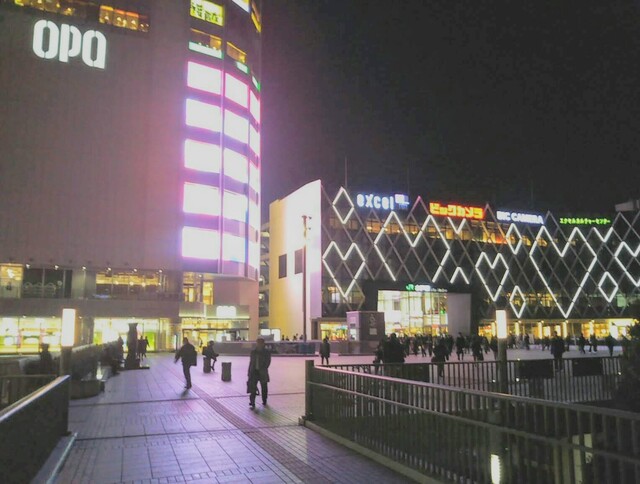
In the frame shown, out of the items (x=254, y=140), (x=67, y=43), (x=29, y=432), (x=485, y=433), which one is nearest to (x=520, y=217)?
(x=254, y=140)

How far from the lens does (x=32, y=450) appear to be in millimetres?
6621

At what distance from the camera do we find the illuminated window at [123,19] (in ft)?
170

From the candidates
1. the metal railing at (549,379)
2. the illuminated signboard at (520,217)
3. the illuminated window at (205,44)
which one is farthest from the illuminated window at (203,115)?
the metal railing at (549,379)

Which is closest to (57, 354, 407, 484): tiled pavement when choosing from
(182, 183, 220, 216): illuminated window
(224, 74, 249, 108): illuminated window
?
(182, 183, 220, 216): illuminated window

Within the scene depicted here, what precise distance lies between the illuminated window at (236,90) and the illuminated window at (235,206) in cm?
995

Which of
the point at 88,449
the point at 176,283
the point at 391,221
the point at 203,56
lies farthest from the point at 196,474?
the point at 391,221

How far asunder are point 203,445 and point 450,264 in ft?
211

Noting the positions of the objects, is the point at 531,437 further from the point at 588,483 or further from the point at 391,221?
the point at 391,221

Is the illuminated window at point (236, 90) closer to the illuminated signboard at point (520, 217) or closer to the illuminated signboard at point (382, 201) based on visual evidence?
the illuminated signboard at point (382, 201)

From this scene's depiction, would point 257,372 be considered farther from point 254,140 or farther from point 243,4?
point 243,4

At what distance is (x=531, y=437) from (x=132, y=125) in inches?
2015

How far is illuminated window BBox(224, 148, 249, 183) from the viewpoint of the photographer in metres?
54.3

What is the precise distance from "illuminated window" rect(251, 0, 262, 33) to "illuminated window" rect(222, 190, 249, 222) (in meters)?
22.4

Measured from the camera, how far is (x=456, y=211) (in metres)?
71.9
